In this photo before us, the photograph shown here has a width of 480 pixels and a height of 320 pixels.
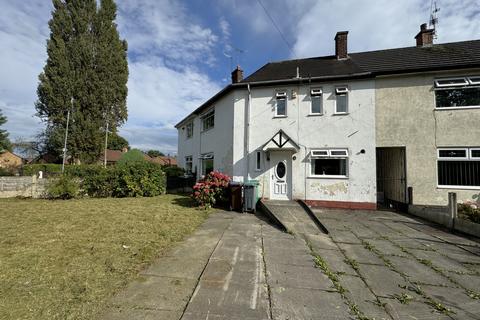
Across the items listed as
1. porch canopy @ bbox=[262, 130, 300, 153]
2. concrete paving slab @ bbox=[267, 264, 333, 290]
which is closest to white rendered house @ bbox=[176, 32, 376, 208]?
porch canopy @ bbox=[262, 130, 300, 153]

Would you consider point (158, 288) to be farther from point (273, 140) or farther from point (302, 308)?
point (273, 140)

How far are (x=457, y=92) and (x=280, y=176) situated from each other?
815 cm

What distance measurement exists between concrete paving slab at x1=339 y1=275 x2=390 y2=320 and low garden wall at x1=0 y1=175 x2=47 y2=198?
16263mm

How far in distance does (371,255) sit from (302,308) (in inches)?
116

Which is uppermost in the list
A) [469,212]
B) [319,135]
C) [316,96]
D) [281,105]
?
[316,96]

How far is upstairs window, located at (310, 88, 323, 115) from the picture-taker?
11.0 meters

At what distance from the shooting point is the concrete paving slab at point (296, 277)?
12.6ft

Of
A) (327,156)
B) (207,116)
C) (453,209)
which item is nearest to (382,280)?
(453,209)

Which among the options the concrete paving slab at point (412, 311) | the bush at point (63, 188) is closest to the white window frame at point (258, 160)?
the concrete paving slab at point (412, 311)

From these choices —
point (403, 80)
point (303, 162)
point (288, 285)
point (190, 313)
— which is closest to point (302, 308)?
point (288, 285)

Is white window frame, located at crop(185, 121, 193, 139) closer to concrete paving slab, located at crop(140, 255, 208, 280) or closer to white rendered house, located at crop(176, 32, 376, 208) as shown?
white rendered house, located at crop(176, 32, 376, 208)

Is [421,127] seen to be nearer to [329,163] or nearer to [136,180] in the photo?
[329,163]

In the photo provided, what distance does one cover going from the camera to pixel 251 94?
38.9 ft

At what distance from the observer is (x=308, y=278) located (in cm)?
409
